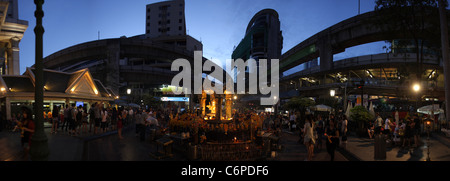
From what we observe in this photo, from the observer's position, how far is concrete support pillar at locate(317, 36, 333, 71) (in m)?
33.9

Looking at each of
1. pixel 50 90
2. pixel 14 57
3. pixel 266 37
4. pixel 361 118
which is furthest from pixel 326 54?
pixel 266 37

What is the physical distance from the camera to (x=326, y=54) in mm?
34125

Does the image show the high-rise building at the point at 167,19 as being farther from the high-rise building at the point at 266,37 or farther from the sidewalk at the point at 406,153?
the sidewalk at the point at 406,153

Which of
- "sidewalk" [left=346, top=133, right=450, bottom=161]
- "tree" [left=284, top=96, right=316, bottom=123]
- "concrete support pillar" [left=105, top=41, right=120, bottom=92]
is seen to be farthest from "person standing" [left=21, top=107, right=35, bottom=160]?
"concrete support pillar" [left=105, top=41, right=120, bottom=92]

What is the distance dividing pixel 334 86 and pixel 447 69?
16.5 m

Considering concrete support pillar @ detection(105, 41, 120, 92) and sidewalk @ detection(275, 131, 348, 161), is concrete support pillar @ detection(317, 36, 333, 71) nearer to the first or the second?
sidewalk @ detection(275, 131, 348, 161)

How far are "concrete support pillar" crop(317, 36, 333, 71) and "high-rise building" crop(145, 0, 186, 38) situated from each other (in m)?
55.6

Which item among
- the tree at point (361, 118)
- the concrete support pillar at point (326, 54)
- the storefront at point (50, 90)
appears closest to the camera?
the tree at point (361, 118)

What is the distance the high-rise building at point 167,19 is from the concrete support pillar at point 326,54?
55.6m

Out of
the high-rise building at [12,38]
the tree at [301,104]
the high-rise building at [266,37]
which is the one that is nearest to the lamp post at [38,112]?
the tree at [301,104]

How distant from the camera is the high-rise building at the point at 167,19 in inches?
3091

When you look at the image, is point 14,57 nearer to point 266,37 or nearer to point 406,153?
point 406,153
